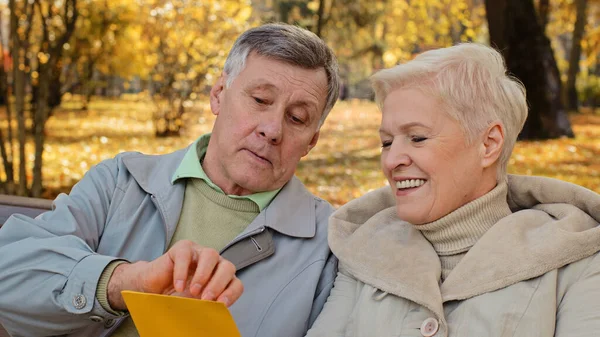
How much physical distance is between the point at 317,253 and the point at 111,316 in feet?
2.31

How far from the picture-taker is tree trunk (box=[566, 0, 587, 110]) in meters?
17.0

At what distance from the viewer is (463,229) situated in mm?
2164

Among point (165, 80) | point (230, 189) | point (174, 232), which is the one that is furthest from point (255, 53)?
point (165, 80)

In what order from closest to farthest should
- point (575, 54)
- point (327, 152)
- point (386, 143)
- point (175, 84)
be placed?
point (386, 143), point (175, 84), point (327, 152), point (575, 54)

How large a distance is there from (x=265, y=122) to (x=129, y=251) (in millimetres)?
602

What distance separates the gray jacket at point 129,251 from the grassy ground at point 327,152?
4372mm

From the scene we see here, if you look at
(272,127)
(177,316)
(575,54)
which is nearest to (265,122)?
(272,127)

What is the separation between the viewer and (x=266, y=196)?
2656mm

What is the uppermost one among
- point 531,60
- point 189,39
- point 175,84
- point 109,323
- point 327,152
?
point 109,323

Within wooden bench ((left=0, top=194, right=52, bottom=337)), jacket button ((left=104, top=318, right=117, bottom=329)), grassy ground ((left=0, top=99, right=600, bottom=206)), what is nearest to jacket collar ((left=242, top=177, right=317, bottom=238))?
jacket button ((left=104, top=318, right=117, bottom=329))

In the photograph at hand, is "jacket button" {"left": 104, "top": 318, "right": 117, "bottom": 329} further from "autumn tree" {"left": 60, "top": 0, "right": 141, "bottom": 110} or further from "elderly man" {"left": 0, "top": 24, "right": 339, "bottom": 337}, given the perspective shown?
"autumn tree" {"left": 60, "top": 0, "right": 141, "bottom": 110}

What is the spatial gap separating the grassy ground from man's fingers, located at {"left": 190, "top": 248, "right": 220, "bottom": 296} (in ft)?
16.8

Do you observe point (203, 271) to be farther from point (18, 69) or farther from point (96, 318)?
point (18, 69)

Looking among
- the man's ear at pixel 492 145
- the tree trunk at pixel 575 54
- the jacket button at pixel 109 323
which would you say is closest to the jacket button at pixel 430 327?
the man's ear at pixel 492 145
